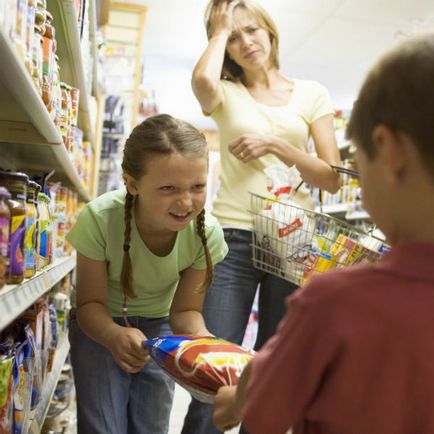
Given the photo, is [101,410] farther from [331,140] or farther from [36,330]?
[331,140]

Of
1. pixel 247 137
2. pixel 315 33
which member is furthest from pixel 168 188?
pixel 315 33

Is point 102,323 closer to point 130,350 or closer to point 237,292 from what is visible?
point 130,350

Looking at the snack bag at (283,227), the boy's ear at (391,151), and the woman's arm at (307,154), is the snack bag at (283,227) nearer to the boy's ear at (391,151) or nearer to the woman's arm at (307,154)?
the woman's arm at (307,154)

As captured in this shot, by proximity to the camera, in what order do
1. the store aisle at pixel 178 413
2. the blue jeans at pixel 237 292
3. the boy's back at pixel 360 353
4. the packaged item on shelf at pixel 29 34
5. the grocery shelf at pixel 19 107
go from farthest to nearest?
the store aisle at pixel 178 413 → the blue jeans at pixel 237 292 → the packaged item on shelf at pixel 29 34 → the grocery shelf at pixel 19 107 → the boy's back at pixel 360 353

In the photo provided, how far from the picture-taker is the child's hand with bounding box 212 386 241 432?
946 mm

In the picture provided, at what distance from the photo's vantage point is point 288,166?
1.76 metres

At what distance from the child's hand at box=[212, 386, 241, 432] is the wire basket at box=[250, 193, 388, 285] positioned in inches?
22.0

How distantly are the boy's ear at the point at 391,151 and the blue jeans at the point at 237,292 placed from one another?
101 cm

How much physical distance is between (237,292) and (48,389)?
823 mm

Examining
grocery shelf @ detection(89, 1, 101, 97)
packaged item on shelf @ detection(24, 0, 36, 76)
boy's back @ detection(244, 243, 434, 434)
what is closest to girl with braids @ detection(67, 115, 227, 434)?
packaged item on shelf @ detection(24, 0, 36, 76)

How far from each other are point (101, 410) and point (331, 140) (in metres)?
1.10

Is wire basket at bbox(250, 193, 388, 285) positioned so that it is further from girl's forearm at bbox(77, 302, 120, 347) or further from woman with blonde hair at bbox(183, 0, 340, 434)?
girl's forearm at bbox(77, 302, 120, 347)

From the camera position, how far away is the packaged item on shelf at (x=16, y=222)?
43.1 inches

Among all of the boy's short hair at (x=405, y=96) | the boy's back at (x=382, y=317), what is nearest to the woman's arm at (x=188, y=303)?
the boy's back at (x=382, y=317)
